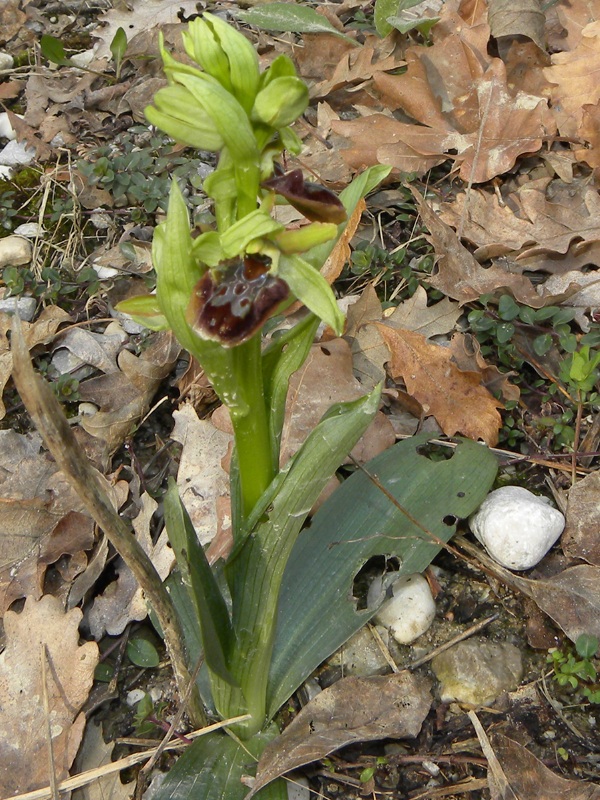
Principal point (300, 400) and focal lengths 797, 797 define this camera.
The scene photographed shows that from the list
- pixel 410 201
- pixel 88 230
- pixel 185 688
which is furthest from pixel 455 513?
pixel 88 230

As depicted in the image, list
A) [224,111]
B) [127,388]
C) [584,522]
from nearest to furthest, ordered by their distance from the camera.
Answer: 1. [224,111]
2. [584,522]
3. [127,388]

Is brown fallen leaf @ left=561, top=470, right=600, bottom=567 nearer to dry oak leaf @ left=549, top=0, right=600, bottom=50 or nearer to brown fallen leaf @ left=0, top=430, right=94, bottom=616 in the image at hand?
brown fallen leaf @ left=0, top=430, right=94, bottom=616

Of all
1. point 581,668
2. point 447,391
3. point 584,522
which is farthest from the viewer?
point 447,391

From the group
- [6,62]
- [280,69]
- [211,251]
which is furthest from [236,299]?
[6,62]

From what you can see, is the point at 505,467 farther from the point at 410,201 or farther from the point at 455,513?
the point at 410,201

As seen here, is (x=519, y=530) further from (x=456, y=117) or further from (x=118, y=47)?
(x=118, y=47)

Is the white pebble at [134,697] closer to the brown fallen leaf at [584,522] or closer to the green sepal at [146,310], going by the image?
the green sepal at [146,310]

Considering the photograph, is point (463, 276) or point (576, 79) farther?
point (576, 79)
